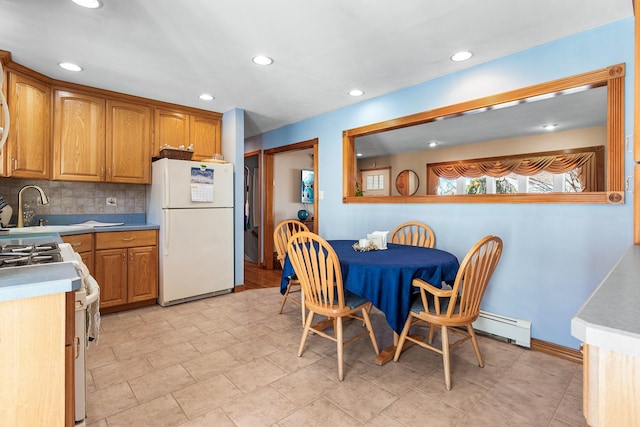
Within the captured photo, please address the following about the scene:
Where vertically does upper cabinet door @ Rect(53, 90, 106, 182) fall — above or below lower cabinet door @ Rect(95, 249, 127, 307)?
above

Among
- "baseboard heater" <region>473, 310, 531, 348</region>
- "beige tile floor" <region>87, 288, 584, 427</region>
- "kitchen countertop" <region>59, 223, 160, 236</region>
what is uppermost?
"kitchen countertop" <region>59, 223, 160, 236</region>

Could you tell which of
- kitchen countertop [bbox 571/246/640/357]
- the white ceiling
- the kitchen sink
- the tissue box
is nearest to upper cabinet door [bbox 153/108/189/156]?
the white ceiling

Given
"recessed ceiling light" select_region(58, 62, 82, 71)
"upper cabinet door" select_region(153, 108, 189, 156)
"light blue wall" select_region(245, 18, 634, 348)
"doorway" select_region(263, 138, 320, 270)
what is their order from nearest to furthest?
"light blue wall" select_region(245, 18, 634, 348), "recessed ceiling light" select_region(58, 62, 82, 71), "upper cabinet door" select_region(153, 108, 189, 156), "doorway" select_region(263, 138, 320, 270)

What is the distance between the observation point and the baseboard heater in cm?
242

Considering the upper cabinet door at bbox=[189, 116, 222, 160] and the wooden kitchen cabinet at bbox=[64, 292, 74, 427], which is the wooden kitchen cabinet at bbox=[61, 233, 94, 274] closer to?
the upper cabinet door at bbox=[189, 116, 222, 160]

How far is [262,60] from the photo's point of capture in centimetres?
259

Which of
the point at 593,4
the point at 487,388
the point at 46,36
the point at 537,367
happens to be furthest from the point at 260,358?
the point at 593,4

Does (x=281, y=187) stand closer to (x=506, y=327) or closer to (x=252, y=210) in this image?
(x=252, y=210)

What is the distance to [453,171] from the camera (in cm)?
614

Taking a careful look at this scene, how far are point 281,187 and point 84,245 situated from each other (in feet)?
10.2

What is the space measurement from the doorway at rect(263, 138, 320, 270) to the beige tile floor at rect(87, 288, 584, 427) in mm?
2541

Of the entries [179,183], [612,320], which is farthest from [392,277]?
[179,183]

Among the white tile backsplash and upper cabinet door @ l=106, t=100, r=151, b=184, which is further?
upper cabinet door @ l=106, t=100, r=151, b=184

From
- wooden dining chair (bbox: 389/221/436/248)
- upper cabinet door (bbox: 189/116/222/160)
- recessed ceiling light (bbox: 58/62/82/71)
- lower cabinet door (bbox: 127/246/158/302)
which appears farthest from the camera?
upper cabinet door (bbox: 189/116/222/160)
